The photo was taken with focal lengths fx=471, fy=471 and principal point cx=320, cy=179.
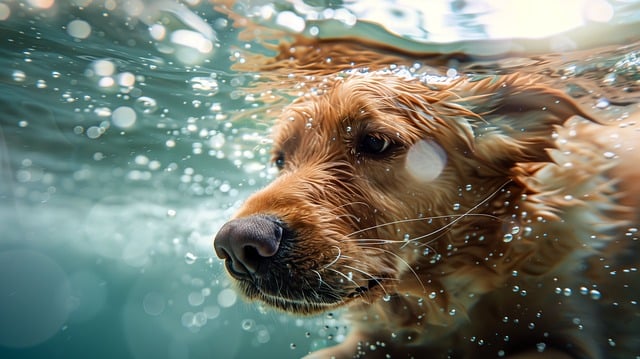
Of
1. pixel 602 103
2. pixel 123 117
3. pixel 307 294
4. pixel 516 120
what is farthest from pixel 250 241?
pixel 123 117

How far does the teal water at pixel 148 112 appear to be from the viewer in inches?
191

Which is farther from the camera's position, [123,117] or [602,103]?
[123,117]

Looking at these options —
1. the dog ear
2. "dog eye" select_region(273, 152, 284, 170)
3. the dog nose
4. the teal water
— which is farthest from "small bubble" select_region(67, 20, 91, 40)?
the dog ear

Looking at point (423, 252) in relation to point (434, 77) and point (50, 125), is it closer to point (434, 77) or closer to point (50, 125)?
point (434, 77)

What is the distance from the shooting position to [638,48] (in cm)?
486

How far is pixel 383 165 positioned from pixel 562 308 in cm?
141

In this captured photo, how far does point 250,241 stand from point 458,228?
4.59 ft

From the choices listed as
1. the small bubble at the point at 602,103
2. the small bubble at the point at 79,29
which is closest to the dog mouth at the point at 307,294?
the small bubble at the point at 602,103

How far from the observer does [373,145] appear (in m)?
3.29

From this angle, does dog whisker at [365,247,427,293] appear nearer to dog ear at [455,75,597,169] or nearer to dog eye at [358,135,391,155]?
dog eye at [358,135,391,155]

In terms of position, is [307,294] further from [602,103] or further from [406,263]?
[602,103]

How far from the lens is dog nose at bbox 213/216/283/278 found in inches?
98.1

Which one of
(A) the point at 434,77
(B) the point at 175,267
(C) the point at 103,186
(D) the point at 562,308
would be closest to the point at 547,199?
(D) the point at 562,308

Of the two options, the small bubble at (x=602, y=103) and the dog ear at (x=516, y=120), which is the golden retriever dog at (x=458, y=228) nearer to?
the dog ear at (x=516, y=120)
